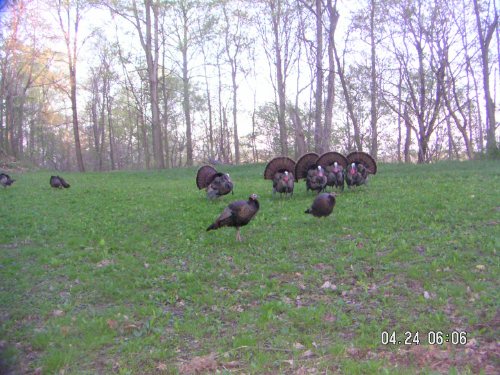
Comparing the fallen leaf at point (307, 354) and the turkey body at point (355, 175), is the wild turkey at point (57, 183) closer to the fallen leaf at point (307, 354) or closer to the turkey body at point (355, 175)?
the turkey body at point (355, 175)

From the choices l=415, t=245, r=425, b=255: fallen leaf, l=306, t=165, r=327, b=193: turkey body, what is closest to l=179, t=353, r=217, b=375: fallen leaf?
l=415, t=245, r=425, b=255: fallen leaf

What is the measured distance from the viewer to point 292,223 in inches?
440

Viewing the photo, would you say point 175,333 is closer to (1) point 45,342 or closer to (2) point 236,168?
(1) point 45,342

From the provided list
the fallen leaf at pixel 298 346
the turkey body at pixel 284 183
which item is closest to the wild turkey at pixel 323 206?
the turkey body at pixel 284 183

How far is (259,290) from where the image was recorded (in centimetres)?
739

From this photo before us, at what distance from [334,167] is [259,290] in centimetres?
808

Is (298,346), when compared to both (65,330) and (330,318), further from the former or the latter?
(65,330)

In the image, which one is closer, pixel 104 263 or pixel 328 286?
pixel 328 286

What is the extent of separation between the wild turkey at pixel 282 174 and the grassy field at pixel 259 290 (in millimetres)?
1417

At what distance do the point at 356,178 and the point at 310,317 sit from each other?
9.21 meters

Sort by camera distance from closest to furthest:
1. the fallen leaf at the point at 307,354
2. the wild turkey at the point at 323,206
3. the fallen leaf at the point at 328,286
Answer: the fallen leaf at the point at 307,354 → the fallen leaf at the point at 328,286 → the wild turkey at the point at 323,206

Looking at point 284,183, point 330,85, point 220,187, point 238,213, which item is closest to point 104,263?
point 238,213

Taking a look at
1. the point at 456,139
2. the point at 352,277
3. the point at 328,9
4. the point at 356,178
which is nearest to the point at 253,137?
the point at 456,139
